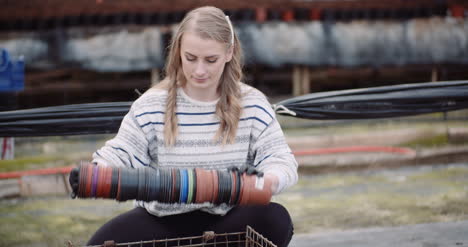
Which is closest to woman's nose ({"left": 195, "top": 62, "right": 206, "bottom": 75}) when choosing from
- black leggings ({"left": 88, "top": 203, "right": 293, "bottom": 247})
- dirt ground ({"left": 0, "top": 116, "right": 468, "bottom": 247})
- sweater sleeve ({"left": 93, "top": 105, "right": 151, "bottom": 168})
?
sweater sleeve ({"left": 93, "top": 105, "right": 151, "bottom": 168})

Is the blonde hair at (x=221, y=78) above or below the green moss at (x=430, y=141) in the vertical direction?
above

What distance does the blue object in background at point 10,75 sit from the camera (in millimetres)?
4832

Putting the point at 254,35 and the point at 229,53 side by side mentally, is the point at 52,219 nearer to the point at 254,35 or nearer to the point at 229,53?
the point at 229,53

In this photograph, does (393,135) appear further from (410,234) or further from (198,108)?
(198,108)

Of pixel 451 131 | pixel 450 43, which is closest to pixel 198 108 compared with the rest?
pixel 451 131

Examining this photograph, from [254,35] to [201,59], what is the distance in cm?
580

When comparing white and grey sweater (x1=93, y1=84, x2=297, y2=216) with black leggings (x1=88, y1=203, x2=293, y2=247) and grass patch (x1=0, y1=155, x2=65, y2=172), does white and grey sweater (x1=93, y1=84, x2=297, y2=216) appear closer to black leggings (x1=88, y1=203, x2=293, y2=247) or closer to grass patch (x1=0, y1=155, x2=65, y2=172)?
black leggings (x1=88, y1=203, x2=293, y2=247)

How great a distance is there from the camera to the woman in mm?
1847

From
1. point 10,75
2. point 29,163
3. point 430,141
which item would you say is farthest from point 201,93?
point 430,141

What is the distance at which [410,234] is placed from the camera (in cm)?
309

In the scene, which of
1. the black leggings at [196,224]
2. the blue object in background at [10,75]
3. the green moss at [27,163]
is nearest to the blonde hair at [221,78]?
the black leggings at [196,224]

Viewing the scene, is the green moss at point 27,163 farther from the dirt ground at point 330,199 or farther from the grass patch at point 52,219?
the grass patch at point 52,219

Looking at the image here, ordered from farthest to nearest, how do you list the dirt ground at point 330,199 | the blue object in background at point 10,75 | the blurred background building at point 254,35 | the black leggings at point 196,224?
the blurred background building at point 254,35
the blue object in background at point 10,75
the dirt ground at point 330,199
the black leggings at point 196,224

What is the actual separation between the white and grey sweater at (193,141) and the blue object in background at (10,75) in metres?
3.20
